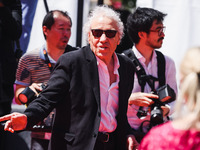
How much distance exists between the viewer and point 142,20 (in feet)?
13.8

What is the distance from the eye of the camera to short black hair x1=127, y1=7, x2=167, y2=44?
4168 millimetres

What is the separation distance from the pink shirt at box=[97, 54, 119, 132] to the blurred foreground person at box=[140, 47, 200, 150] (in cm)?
112

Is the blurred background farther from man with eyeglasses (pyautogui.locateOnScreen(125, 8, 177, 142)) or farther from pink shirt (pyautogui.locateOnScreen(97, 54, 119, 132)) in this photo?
pink shirt (pyautogui.locateOnScreen(97, 54, 119, 132))

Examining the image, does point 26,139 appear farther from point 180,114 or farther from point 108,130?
point 180,114

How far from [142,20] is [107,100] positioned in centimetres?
137

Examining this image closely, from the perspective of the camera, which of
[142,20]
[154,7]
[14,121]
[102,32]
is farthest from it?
[154,7]

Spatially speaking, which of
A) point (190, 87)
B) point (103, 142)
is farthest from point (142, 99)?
point (190, 87)

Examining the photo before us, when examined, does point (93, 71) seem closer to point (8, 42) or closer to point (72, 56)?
point (72, 56)

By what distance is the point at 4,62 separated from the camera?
13.9 ft

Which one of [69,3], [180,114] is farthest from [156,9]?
[180,114]

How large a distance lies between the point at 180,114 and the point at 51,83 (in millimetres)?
1267

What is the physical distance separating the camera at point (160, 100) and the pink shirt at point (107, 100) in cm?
42

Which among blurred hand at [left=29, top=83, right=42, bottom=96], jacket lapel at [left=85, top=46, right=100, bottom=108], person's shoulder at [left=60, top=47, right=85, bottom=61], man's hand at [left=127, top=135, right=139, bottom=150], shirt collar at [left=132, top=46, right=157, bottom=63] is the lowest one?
man's hand at [left=127, top=135, right=139, bottom=150]

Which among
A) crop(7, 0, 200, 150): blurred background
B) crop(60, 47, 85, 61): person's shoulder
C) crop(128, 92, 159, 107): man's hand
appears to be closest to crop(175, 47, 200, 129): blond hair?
crop(60, 47, 85, 61): person's shoulder
